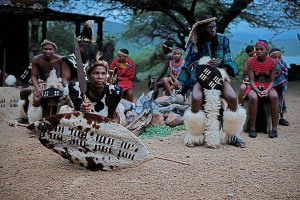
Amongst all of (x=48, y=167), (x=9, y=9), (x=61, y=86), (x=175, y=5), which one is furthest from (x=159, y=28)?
(x=48, y=167)

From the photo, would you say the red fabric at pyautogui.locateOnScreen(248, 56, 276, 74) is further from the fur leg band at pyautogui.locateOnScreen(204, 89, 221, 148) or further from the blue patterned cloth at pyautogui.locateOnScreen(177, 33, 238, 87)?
the fur leg band at pyautogui.locateOnScreen(204, 89, 221, 148)

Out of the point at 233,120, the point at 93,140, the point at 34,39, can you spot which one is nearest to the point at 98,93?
the point at 93,140

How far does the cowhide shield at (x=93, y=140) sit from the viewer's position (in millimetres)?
3295

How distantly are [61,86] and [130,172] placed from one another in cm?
256

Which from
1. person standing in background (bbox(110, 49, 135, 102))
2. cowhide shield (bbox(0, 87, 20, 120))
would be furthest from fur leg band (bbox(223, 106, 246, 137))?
cowhide shield (bbox(0, 87, 20, 120))

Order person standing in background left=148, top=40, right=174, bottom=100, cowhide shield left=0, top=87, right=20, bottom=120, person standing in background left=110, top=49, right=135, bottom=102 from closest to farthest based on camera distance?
cowhide shield left=0, top=87, right=20, bottom=120 → person standing in background left=110, top=49, right=135, bottom=102 → person standing in background left=148, top=40, right=174, bottom=100

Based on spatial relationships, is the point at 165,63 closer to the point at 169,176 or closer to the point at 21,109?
the point at 21,109

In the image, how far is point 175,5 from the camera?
13.3 metres

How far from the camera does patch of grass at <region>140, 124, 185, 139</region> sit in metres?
5.27

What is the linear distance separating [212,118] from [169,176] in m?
1.36

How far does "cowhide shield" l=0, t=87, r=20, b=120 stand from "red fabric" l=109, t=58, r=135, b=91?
6.44ft

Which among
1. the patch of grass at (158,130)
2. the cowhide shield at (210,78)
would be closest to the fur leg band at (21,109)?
the patch of grass at (158,130)

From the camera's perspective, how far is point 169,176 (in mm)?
3283

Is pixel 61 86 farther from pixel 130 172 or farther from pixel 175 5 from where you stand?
pixel 175 5
